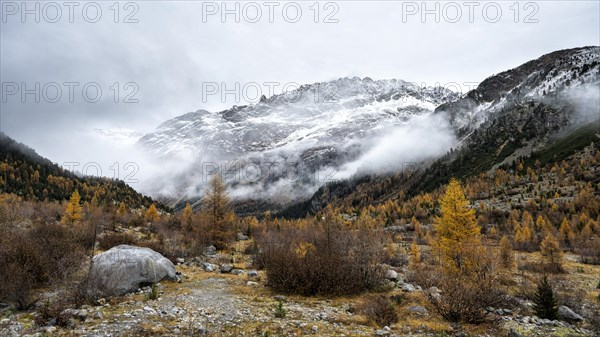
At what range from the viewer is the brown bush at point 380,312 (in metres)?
14.5

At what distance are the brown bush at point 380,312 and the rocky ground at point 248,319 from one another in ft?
1.11

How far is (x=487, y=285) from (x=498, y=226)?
84333 mm

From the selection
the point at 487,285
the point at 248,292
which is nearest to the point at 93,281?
the point at 248,292

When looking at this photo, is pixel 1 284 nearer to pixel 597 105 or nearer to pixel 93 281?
pixel 93 281

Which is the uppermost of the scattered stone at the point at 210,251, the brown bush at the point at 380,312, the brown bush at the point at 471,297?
the brown bush at the point at 471,297

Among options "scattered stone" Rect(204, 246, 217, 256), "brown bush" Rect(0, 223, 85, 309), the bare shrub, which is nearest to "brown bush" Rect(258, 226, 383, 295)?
"brown bush" Rect(0, 223, 85, 309)

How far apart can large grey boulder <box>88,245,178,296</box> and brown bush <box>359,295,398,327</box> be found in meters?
12.0

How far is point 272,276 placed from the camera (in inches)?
809

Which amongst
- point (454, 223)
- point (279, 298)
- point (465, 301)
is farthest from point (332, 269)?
point (454, 223)

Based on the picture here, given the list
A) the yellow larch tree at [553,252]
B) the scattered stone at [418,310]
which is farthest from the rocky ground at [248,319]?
the yellow larch tree at [553,252]

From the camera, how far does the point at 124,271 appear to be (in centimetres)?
1878

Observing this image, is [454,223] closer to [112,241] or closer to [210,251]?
[210,251]

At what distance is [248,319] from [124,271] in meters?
8.62

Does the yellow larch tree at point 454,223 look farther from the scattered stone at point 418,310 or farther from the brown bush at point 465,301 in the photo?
the brown bush at point 465,301
